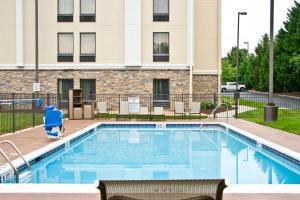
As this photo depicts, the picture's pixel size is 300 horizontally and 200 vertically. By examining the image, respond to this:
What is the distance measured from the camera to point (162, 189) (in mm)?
3973

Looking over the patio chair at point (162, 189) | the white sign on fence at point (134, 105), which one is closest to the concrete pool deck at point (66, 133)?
the patio chair at point (162, 189)

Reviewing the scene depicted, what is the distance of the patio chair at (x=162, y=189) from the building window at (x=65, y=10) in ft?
92.3

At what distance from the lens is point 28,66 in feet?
101

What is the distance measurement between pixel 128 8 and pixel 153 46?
3080mm

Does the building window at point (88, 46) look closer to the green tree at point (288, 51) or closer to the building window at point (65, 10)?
the building window at point (65, 10)

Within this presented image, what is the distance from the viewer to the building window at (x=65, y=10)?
30906mm

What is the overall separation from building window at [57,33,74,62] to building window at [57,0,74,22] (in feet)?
3.61

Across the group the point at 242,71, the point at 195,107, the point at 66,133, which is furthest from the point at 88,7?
the point at 242,71

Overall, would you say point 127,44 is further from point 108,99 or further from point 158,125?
point 158,125

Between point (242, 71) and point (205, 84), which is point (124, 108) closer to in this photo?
point (205, 84)

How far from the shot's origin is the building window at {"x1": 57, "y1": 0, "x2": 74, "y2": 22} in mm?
30906

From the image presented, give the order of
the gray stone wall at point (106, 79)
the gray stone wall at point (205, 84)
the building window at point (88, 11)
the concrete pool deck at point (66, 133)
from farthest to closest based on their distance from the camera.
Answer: the gray stone wall at point (205, 84) → the building window at point (88, 11) → the gray stone wall at point (106, 79) → the concrete pool deck at point (66, 133)

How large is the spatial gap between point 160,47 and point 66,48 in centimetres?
655

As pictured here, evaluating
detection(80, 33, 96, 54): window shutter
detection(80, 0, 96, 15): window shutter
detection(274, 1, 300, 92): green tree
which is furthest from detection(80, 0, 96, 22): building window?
detection(274, 1, 300, 92): green tree
